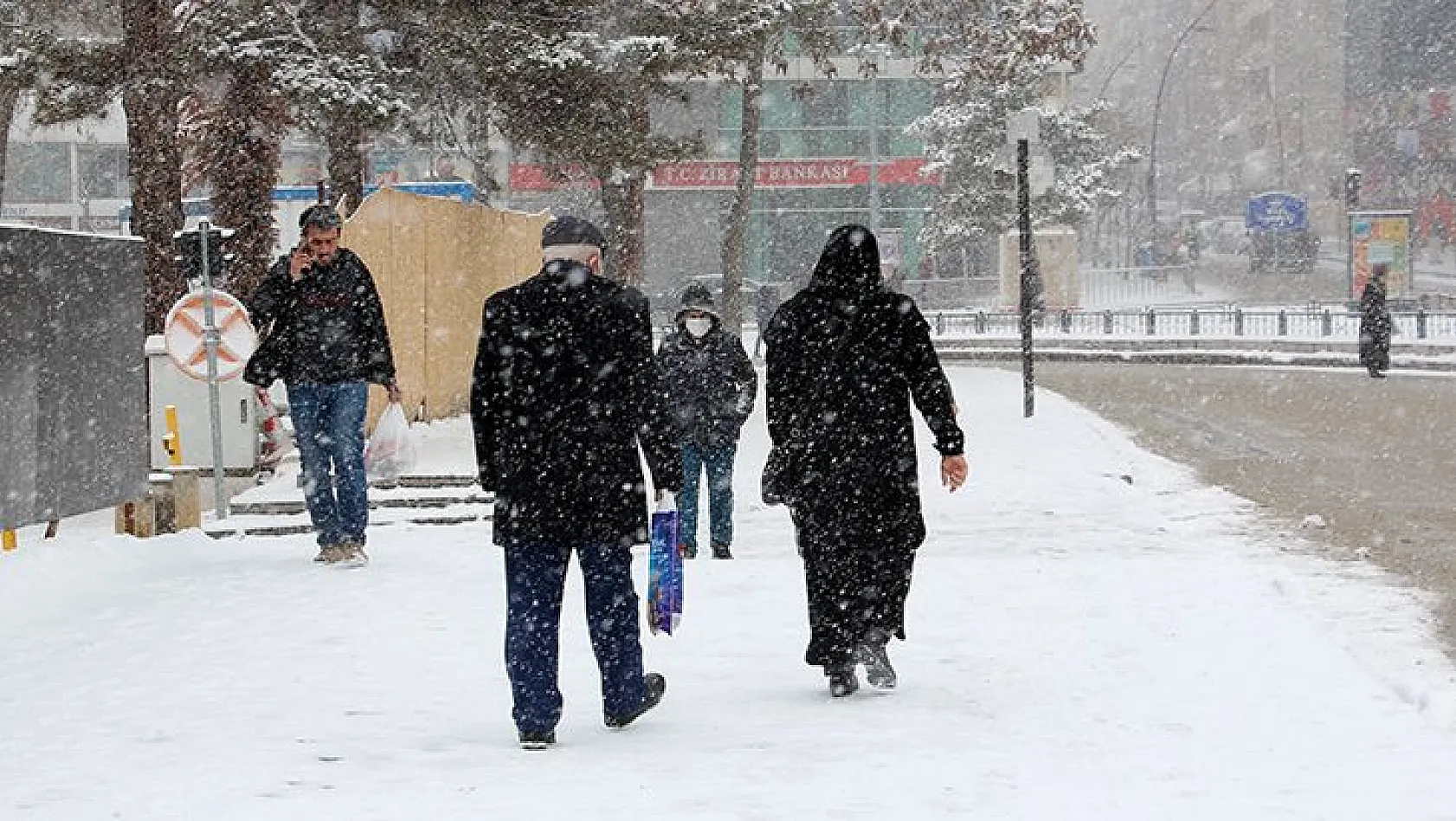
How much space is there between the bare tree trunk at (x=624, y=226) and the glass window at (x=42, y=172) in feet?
170

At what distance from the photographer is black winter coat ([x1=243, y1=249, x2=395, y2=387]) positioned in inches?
411

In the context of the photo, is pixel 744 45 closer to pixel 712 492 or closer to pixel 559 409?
pixel 712 492

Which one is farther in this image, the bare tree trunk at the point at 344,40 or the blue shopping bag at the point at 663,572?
the bare tree trunk at the point at 344,40

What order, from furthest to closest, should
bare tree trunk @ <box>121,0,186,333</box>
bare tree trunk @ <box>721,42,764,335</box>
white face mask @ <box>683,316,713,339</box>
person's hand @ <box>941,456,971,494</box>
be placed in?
bare tree trunk @ <box>721,42,764,335</box> → bare tree trunk @ <box>121,0,186,333</box> → white face mask @ <box>683,316,713,339</box> → person's hand @ <box>941,456,971,494</box>

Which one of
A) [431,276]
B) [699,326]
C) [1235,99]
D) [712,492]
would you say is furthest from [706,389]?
[1235,99]

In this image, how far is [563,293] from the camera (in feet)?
21.4

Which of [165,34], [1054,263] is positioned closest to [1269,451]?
[165,34]

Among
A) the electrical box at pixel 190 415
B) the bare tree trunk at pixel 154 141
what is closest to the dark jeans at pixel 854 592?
the electrical box at pixel 190 415

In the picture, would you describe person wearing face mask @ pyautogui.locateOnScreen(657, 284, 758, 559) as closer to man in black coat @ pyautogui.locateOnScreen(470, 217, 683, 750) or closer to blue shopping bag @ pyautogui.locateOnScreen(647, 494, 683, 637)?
blue shopping bag @ pyautogui.locateOnScreen(647, 494, 683, 637)

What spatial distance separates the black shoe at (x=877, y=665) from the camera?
742 cm

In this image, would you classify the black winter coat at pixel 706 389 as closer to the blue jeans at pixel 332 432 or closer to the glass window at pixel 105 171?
the blue jeans at pixel 332 432

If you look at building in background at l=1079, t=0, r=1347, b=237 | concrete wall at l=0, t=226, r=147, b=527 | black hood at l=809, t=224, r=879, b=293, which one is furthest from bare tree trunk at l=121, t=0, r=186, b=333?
building in background at l=1079, t=0, r=1347, b=237

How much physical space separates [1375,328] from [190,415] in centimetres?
1864

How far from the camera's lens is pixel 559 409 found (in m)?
6.50
